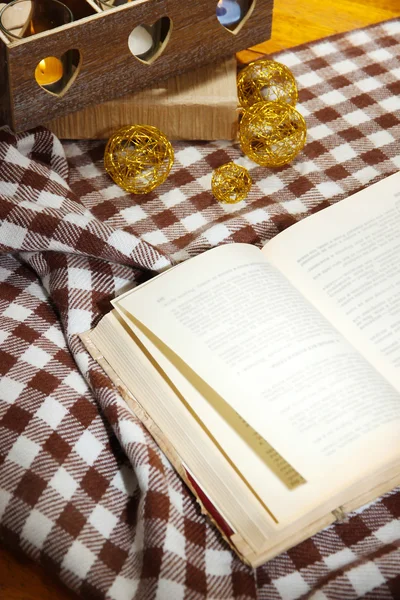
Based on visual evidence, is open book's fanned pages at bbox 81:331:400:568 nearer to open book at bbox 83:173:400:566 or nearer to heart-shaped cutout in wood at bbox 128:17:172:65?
open book at bbox 83:173:400:566

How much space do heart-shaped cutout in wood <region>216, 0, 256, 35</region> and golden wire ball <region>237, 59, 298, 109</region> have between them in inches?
2.8

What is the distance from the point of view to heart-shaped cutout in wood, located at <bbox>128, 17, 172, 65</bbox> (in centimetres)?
77

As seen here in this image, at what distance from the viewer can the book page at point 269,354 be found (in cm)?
→ 58

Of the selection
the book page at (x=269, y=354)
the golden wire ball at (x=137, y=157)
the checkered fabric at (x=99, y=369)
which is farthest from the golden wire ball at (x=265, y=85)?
the book page at (x=269, y=354)

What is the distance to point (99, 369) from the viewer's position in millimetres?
655

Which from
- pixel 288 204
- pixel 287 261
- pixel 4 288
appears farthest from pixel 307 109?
pixel 4 288

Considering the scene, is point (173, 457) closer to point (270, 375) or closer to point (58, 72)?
point (270, 375)

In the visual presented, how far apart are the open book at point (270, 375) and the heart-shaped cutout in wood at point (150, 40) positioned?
0.81 ft

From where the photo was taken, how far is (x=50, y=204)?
0.73 m

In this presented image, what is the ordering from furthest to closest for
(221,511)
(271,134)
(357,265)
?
(271,134), (357,265), (221,511)

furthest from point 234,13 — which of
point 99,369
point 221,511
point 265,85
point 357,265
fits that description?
point 221,511

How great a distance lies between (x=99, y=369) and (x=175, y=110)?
0.32 metres

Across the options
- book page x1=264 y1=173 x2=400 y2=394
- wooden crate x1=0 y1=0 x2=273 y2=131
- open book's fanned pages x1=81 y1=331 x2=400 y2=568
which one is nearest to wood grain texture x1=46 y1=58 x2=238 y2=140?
wooden crate x1=0 y1=0 x2=273 y2=131

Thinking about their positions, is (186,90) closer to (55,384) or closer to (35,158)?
(35,158)
